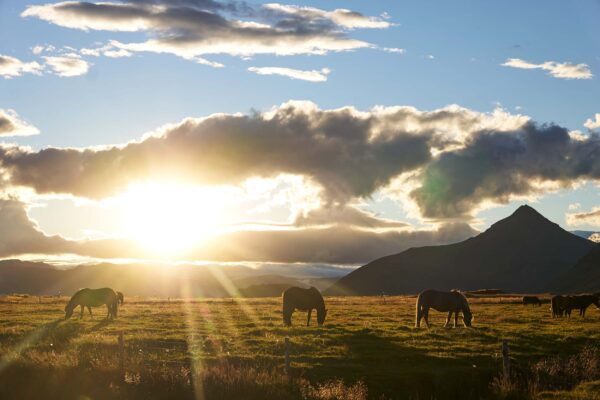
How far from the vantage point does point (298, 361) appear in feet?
89.5

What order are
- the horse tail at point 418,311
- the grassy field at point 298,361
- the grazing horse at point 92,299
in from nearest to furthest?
the grassy field at point 298,361 → the horse tail at point 418,311 → the grazing horse at point 92,299

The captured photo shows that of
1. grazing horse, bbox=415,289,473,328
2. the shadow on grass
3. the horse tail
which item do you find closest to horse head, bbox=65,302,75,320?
the shadow on grass

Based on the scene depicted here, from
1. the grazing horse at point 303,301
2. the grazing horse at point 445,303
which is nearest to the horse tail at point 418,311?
the grazing horse at point 445,303

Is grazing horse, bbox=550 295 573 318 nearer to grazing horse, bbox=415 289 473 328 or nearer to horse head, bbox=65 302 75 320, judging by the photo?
grazing horse, bbox=415 289 473 328

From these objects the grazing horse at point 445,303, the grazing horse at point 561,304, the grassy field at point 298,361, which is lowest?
the grassy field at point 298,361

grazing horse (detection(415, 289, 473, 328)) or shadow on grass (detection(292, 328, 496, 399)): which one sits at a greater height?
grazing horse (detection(415, 289, 473, 328))

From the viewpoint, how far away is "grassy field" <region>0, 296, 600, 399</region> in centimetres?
2275

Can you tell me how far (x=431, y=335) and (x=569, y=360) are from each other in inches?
329

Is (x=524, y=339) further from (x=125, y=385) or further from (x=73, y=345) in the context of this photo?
(x=73, y=345)

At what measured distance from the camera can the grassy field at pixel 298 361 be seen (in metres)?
22.8

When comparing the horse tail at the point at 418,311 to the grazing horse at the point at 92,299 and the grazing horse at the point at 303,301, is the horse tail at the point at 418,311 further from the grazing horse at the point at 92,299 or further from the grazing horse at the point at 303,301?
the grazing horse at the point at 92,299

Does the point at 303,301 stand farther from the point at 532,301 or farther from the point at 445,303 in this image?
the point at 532,301

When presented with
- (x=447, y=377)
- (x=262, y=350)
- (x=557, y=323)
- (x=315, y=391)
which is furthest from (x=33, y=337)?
(x=557, y=323)

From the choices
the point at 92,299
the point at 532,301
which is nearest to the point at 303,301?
the point at 92,299
